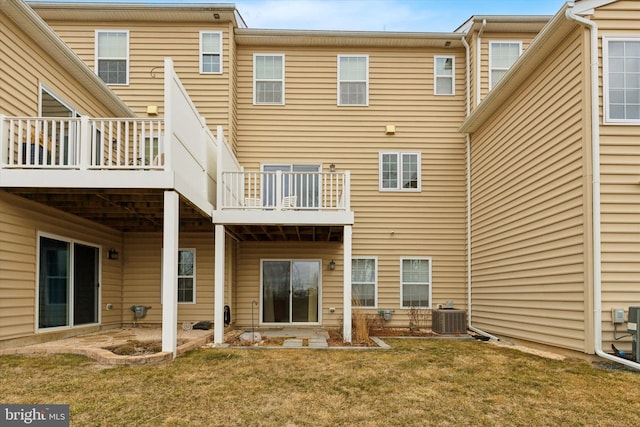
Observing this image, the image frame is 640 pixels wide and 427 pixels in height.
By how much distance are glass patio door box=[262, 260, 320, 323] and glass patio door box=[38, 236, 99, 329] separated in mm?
3814

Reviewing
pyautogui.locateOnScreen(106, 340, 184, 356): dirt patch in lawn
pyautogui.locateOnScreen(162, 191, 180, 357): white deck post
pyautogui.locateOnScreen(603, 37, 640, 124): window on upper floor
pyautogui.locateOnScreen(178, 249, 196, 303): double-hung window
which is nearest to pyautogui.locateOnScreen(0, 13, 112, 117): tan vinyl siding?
pyautogui.locateOnScreen(162, 191, 180, 357): white deck post

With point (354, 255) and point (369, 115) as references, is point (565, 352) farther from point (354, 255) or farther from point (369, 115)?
point (369, 115)

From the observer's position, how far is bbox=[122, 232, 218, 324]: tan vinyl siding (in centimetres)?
1091

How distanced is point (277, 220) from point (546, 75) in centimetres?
541

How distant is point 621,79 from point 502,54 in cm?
506

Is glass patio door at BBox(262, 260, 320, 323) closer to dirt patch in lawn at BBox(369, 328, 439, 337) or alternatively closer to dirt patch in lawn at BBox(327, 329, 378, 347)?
dirt patch in lawn at BBox(369, 328, 439, 337)

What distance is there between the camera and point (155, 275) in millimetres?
11078

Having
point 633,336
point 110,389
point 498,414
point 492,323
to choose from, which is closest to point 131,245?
point 110,389

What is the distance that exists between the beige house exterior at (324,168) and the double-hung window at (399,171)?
0.17 ft

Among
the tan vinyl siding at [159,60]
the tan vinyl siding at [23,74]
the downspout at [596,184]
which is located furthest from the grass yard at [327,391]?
the tan vinyl siding at [159,60]

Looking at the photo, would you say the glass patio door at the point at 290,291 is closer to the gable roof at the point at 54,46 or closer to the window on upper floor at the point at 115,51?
the gable roof at the point at 54,46

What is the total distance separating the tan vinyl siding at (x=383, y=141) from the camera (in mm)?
11734

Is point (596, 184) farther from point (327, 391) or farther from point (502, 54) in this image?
point (502, 54)

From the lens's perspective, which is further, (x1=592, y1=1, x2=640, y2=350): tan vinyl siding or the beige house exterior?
the beige house exterior
